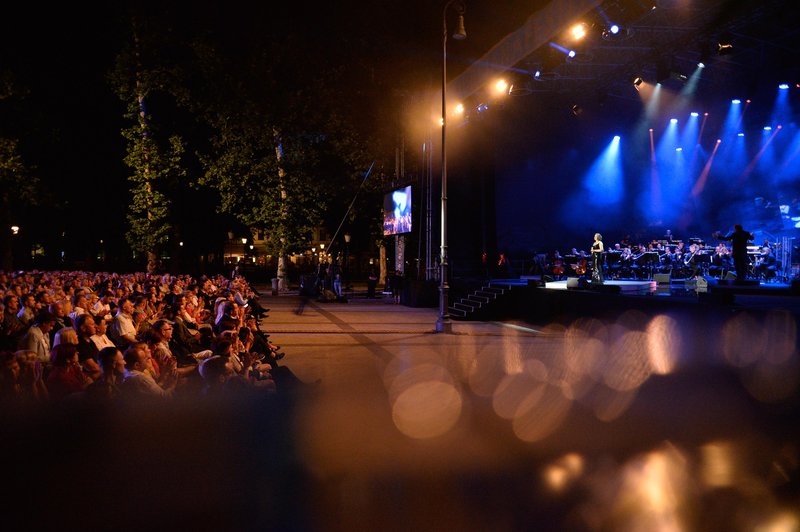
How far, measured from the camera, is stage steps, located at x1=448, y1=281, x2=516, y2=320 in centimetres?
1997

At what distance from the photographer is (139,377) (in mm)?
5375

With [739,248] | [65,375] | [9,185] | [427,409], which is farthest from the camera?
[9,185]

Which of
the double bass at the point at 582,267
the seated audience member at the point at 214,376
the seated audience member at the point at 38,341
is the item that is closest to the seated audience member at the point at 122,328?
the seated audience member at the point at 38,341

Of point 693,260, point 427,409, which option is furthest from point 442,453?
point 693,260

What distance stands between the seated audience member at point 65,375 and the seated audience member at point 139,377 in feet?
1.13

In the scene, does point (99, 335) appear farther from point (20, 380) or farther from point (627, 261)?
point (627, 261)

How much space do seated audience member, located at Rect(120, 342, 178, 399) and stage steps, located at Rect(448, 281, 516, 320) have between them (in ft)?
48.5

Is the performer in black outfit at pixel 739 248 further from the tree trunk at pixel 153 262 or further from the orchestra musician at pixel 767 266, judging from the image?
the tree trunk at pixel 153 262

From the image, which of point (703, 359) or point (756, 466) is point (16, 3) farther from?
point (756, 466)

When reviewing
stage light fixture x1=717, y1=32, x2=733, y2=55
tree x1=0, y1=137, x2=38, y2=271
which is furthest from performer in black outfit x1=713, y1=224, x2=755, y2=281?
tree x1=0, y1=137, x2=38, y2=271

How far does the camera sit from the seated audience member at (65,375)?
5.14 m

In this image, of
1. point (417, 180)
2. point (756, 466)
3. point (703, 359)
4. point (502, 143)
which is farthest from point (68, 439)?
point (502, 143)

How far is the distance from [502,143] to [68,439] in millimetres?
25519

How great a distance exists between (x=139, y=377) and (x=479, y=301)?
52.2 feet
